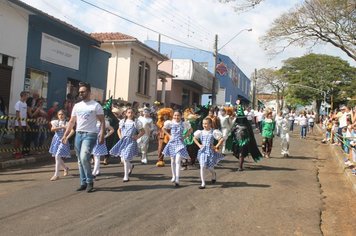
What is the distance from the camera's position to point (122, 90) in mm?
24953

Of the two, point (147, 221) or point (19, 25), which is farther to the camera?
point (19, 25)

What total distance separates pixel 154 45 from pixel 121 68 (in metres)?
20.1

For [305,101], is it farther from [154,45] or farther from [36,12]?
[36,12]

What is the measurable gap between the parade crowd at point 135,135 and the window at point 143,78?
33.6 feet

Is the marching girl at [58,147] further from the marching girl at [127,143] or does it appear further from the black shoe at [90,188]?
the black shoe at [90,188]

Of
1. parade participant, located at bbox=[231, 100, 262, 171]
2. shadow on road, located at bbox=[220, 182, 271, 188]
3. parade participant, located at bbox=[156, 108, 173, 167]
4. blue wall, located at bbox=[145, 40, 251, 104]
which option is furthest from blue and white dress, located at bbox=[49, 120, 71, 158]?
blue wall, located at bbox=[145, 40, 251, 104]

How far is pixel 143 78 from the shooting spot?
2717cm

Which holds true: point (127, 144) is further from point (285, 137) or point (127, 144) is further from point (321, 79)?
point (321, 79)

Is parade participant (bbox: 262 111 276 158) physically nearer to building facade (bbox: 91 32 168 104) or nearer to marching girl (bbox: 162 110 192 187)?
marching girl (bbox: 162 110 192 187)

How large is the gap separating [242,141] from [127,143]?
3592mm

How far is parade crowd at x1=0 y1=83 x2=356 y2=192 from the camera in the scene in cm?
834

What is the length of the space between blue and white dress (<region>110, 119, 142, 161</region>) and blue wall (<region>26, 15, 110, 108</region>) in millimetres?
8417

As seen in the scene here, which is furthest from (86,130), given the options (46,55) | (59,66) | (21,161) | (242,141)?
(59,66)

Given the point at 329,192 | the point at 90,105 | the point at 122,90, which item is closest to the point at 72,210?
the point at 90,105
